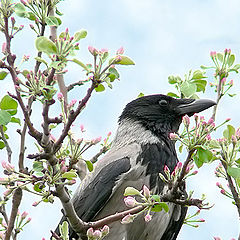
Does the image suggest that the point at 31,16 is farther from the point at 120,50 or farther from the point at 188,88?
the point at 188,88

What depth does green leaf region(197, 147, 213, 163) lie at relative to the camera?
9.38ft

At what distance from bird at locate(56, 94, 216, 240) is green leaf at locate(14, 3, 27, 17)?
187 cm

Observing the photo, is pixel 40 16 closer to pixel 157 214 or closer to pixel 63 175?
pixel 63 175

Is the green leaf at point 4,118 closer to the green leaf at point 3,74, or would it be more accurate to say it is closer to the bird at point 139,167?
the green leaf at point 3,74

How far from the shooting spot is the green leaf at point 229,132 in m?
3.17

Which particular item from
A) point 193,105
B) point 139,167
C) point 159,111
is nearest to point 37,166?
point 139,167

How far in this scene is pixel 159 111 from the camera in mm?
5492

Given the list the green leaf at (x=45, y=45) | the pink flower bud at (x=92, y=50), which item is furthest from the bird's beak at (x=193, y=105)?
the green leaf at (x=45, y=45)

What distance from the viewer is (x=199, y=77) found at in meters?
4.50

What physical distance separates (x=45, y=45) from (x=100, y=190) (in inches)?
81.8

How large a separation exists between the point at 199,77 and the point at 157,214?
1492 millimetres

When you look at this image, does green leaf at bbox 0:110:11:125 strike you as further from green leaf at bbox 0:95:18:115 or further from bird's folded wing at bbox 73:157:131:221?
bird's folded wing at bbox 73:157:131:221

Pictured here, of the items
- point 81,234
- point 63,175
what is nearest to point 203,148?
point 63,175

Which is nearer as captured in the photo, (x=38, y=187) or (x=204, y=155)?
(x=204, y=155)
